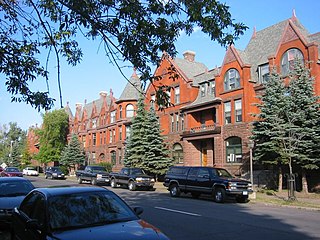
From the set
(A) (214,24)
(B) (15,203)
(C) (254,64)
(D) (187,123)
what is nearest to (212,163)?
(D) (187,123)

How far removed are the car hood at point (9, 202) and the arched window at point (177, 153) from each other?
27.5 metres

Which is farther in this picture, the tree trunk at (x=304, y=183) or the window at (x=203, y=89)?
the window at (x=203, y=89)

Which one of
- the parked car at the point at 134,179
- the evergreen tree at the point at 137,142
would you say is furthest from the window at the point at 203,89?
the parked car at the point at 134,179

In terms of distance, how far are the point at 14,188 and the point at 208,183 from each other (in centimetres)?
1129

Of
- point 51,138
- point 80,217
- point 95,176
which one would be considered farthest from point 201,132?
point 51,138

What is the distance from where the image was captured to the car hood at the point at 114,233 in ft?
15.5

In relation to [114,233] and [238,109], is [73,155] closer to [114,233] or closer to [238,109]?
[238,109]

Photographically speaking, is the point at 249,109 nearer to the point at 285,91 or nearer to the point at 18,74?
the point at 285,91

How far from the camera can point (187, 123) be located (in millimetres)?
36281

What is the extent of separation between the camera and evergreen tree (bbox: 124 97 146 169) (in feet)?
117

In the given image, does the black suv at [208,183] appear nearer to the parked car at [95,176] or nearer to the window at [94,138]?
the parked car at [95,176]

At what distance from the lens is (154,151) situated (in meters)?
35.6

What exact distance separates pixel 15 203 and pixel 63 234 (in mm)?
5872

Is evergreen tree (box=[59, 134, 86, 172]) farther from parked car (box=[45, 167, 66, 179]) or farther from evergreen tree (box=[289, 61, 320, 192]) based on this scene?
evergreen tree (box=[289, 61, 320, 192])
